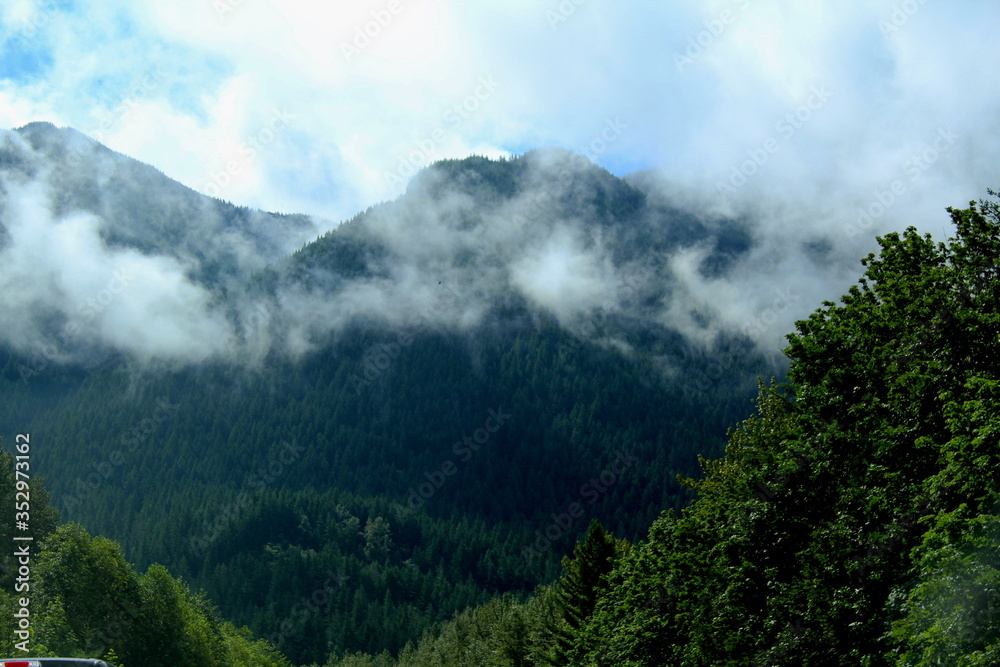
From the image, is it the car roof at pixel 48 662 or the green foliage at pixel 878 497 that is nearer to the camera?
the car roof at pixel 48 662

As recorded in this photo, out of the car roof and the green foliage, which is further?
the green foliage

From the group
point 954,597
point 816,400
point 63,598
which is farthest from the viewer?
point 63,598

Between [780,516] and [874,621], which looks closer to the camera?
[874,621]

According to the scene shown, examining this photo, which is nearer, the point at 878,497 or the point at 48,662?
the point at 48,662

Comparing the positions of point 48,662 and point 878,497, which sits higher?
point 878,497

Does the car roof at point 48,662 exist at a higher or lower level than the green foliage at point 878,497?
lower

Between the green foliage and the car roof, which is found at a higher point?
A: the green foliage

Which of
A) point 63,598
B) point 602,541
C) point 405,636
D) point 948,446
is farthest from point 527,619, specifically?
point 405,636

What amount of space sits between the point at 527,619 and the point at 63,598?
41.7 metres

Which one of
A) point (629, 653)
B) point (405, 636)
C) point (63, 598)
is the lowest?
point (405, 636)

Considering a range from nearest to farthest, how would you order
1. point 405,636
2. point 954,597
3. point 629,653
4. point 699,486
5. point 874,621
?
1. point 954,597
2. point 874,621
3. point 629,653
4. point 699,486
5. point 405,636

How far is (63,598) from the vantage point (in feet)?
172

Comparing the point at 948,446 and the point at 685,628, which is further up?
Answer: the point at 948,446

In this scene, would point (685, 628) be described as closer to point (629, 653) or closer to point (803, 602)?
point (629, 653)
